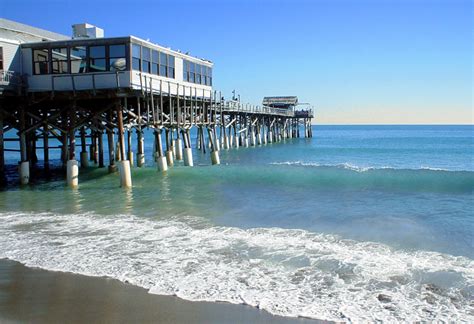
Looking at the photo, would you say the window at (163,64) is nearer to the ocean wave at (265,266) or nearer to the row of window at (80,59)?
the row of window at (80,59)

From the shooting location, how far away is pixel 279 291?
7.84m

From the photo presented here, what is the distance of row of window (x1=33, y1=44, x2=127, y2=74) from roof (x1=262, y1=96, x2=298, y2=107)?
62737mm

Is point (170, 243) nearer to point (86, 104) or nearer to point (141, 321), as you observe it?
point (141, 321)

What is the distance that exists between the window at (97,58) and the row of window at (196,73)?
741 centimetres

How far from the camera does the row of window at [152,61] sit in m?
21.6

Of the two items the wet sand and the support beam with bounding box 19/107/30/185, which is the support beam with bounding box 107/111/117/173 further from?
the wet sand

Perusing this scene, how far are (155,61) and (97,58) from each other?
338 cm

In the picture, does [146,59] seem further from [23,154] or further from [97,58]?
[23,154]

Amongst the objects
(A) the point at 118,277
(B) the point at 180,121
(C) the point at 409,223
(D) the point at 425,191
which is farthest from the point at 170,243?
(B) the point at 180,121

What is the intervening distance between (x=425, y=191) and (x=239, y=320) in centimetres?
1679

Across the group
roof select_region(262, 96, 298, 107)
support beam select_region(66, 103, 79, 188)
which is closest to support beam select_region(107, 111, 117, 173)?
support beam select_region(66, 103, 79, 188)

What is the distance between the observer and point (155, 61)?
936 inches

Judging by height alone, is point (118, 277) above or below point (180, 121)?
below

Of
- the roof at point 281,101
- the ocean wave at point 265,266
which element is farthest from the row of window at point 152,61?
the roof at point 281,101
